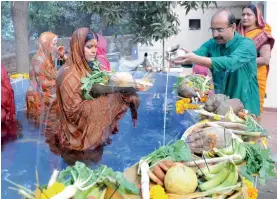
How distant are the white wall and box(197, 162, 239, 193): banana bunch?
225 inches

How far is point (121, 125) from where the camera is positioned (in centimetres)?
392

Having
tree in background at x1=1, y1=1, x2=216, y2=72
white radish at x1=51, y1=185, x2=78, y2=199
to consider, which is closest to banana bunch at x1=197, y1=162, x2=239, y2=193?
white radish at x1=51, y1=185, x2=78, y2=199

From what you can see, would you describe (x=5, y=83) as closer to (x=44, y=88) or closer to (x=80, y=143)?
(x=44, y=88)

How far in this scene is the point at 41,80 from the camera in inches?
169

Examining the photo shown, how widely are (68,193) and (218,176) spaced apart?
735 mm

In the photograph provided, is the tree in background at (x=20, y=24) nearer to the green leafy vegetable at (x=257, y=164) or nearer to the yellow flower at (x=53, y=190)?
the green leafy vegetable at (x=257, y=164)

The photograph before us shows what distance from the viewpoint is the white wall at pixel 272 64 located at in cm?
732

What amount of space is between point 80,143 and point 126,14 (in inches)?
103

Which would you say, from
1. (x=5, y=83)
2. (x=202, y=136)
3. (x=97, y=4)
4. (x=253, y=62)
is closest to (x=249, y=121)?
(x=202, y=136)

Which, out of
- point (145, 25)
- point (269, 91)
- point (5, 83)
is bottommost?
point (269, 91)

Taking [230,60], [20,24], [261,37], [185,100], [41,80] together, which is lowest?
[185,100]

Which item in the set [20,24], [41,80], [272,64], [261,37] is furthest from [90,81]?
[272,64]

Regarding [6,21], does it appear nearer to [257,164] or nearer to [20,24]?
[20,24]

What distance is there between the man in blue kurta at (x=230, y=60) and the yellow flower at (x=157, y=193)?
1.53 meters
